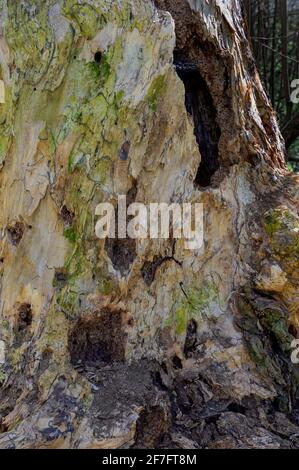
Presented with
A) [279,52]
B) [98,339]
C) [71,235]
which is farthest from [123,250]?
[279,52]

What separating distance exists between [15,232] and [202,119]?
979 millimetres

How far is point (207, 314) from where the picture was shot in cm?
271

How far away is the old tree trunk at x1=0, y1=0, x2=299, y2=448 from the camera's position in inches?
97.7

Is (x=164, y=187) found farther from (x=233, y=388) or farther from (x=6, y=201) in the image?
(x=233, y=388)

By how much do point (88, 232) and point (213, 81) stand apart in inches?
35.8

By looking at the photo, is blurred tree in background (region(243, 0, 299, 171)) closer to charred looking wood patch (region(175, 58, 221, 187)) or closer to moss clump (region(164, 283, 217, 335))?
charred looking wood patch (region(175, 58, 221, 187))

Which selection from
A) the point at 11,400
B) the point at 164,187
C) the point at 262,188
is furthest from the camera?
the point at 262,188

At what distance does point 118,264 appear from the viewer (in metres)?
2.59

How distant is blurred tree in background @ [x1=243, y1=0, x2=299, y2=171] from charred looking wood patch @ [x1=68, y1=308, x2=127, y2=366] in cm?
364

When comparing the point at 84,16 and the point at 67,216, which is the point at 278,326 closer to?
the point at 67,216

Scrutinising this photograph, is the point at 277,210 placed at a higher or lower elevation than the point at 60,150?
lower

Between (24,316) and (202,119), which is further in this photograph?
(202,119)

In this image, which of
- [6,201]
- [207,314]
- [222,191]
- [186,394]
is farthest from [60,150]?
[186,394]

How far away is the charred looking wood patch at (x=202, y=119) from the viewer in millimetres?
2752
